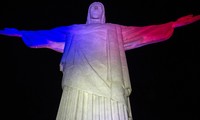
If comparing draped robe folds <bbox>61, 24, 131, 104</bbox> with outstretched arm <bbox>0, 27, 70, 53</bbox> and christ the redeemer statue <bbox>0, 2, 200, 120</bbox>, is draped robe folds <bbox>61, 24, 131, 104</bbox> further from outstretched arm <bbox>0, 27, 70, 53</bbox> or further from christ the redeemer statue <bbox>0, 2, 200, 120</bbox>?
outstretched arm <bbox>0, 27, 70, 53</bbox>

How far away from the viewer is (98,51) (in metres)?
4.21

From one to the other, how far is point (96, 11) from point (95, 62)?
1.30 m

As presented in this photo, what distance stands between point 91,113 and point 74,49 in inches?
46.1

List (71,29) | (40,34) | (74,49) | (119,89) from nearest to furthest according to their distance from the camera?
(119,89) < (74,49) < (71,29) < (40,34)

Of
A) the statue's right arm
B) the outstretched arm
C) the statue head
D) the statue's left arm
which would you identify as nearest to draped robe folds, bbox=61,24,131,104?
the statue's left arm

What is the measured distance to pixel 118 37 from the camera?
15.0 feet

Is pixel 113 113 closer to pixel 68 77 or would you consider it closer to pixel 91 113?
pixel 91 113

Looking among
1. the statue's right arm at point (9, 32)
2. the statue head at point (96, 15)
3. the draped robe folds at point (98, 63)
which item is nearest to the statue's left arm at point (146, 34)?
the draped robe folds at point (98, 63)

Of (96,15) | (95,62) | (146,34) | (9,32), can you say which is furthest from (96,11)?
(9,32)

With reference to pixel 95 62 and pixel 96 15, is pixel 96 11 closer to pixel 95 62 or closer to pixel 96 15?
pixel 96 15

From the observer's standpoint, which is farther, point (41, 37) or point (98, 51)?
point (41, 37)

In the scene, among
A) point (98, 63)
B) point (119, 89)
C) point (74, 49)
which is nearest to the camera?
point (119, 89)

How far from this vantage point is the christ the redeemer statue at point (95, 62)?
3.65 meters

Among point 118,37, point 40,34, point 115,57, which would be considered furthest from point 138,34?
point 40,34
